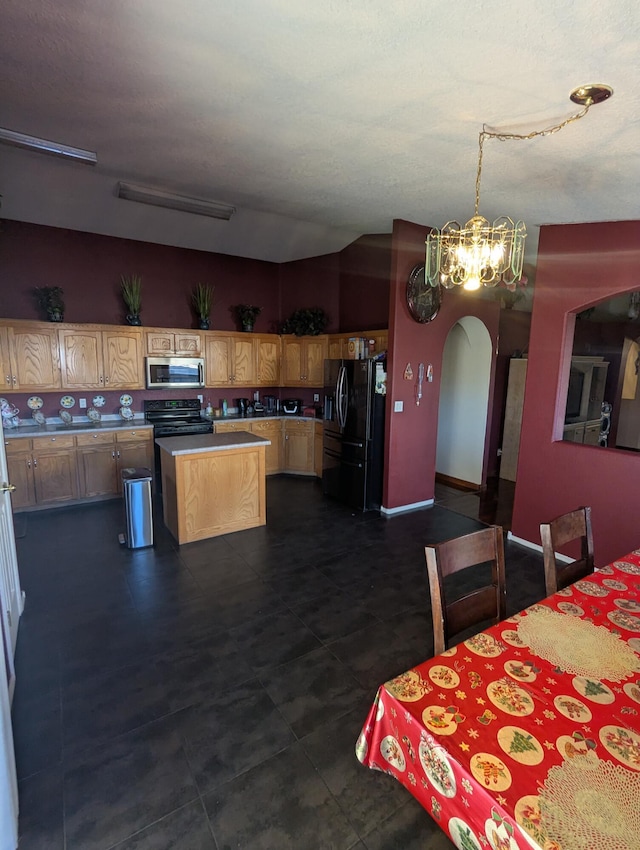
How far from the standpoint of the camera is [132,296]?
16.7 feet

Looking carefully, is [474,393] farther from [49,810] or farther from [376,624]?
[49,810]

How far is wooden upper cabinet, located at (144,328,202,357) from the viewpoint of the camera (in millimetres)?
5238

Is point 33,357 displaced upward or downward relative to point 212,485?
upward

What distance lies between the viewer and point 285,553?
372 cm

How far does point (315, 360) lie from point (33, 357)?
339cm

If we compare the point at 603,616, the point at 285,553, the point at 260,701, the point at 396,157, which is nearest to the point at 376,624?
the point at 260,701

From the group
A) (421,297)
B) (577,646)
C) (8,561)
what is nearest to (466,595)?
(577,646)

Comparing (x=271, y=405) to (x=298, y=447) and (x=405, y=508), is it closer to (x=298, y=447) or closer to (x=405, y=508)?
(x=298, y=447)

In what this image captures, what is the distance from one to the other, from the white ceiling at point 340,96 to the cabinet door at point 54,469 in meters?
2.68

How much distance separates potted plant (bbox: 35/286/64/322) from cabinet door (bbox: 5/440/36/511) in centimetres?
142

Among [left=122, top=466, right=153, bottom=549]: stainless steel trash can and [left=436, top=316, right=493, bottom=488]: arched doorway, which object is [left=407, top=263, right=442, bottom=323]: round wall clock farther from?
[left=122, top=466, right=153, bottom=549]: stainless steel trash can

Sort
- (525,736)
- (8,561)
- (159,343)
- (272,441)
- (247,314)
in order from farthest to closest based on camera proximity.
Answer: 1. (272,441)
2. (247,314)
3. (159,343)
4. (8,561)
5. (525,736)

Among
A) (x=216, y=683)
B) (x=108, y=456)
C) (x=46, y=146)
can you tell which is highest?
(x=46, y=146)

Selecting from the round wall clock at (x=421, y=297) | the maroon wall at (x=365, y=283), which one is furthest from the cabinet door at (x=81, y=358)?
the round wall clock at (x=421, y=297)
